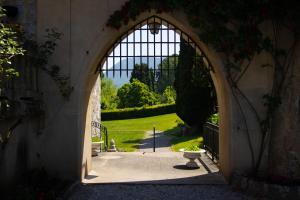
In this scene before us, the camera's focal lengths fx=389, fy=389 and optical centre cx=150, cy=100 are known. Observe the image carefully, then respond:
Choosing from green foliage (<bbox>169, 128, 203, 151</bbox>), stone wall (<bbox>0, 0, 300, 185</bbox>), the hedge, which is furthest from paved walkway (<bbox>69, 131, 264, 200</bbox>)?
the hedge

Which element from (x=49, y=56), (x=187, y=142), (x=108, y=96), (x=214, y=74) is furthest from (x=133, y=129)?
(x=108, y=96)

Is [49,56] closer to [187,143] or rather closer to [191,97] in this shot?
[187,143]

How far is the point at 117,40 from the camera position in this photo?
27.3ft

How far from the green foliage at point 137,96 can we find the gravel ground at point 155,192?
35315 millimetres

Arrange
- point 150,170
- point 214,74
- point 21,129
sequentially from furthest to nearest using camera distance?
1. point 150,170
2. point 214,74
3. point 21,129

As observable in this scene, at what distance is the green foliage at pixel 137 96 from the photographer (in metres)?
43.3

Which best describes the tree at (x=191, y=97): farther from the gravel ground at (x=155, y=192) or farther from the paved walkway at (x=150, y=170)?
the gravel ground at (x=155, y=192)

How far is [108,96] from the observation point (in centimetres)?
5762

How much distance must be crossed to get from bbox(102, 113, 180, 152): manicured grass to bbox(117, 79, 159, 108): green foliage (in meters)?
5.71

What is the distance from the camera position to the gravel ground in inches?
270

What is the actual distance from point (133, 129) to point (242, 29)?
70.8 ft

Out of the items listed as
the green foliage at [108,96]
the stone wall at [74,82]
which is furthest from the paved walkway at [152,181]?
the green foliage at [108,96]

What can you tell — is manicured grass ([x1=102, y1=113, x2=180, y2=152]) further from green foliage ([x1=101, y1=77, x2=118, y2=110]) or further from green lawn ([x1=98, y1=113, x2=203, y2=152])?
green foliage ([x1=101, y1=77, x2=118, y2=110])

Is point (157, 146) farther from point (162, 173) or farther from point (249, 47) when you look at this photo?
point (249, 47)
